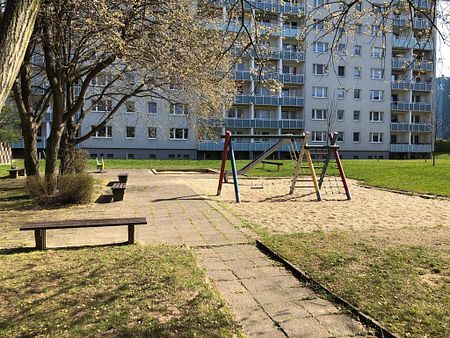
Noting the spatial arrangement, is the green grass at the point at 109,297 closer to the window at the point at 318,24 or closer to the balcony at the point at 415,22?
the window at the point at 318,24

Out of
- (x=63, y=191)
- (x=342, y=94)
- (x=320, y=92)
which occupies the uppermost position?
(x=320, y=92)

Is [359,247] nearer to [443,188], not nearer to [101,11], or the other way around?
[101,11]

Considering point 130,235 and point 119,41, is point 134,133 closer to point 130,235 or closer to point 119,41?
point 119,41

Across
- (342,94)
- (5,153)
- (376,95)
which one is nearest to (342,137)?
(342,94)

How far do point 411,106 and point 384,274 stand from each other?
184 feet

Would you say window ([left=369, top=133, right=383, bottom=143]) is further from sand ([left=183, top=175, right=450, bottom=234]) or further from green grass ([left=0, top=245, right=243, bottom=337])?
green grass ([left=0, top=245, right=243, bottom=337])

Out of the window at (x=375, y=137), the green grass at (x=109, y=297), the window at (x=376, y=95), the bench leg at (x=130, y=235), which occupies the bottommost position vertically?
the green grass at (x=109, y=297)

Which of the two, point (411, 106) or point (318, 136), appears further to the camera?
point (411, 106)

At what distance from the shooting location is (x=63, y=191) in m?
11.4

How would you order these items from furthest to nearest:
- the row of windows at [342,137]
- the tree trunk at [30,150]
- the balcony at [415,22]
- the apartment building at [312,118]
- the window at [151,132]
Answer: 1. the row of windows at [342,137]
2. the apartment building at [312,118]
3. the window at [151,132]
4. the tree trunk at [30,150]
5. the balcony at [415,22]

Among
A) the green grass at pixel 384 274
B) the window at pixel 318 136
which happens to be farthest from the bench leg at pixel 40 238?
the window at pixel 318 136

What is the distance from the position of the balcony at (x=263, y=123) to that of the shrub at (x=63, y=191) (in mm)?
36533

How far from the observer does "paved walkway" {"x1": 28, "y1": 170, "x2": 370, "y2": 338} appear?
3.59m

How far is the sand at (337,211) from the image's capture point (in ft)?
27.5
